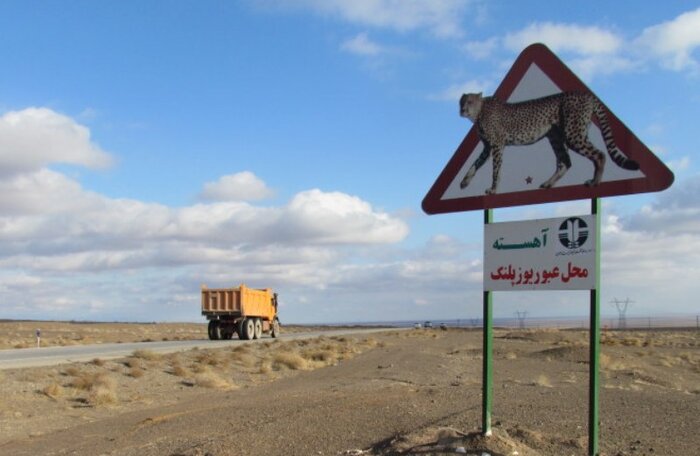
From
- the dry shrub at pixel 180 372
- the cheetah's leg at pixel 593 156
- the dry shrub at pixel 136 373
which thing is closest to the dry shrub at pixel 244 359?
the dry shrub at pixel 180 372

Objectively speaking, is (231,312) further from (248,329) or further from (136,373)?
(136,373)

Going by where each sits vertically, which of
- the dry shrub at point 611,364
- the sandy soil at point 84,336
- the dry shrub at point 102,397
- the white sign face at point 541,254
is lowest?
the sandy soil at point 84,336

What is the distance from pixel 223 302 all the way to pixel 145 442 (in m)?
36.0

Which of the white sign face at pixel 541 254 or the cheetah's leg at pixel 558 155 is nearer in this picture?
the white sign face at pixel 541 254

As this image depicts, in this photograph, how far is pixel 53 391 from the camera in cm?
1652

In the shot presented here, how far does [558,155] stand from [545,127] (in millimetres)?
275

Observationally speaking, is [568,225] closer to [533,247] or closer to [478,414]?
[533,247]

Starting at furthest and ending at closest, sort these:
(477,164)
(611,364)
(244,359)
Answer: (244,359) < (611,364) < (477,164)

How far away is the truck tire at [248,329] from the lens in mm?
44469

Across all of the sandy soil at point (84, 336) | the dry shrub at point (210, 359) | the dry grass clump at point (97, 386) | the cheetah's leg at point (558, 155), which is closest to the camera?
the cheetah's leg at point (558, 155)

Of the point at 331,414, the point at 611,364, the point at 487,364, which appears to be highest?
the point at 487,364

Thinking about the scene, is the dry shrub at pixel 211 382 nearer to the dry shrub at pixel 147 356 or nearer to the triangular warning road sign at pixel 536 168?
the dry shrub at pixel 147 356

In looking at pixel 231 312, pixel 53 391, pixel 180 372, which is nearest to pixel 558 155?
pixel 53 391

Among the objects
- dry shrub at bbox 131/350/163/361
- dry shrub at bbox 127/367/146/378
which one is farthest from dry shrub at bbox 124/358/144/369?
dry shrub at bbox 131/350/163/361
